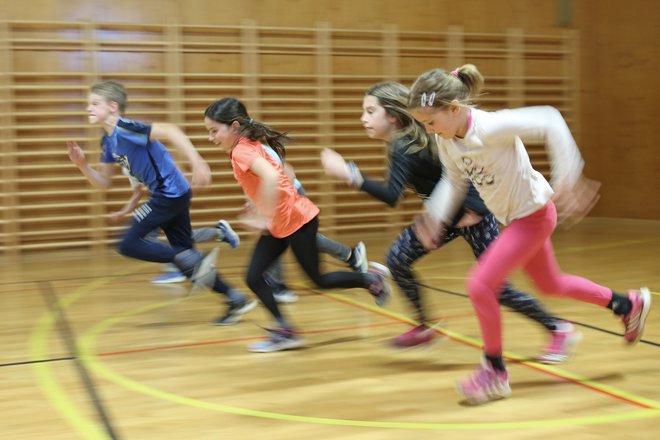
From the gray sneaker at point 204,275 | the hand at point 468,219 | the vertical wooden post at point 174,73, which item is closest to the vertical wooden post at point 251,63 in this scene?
the vertical wooden post at point 174,73

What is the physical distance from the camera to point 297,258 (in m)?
3.31

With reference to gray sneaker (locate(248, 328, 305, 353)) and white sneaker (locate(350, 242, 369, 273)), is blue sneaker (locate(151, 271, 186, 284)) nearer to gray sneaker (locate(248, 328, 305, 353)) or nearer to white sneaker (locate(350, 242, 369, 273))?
white sneaker (locate(350, 242, 369, 273))

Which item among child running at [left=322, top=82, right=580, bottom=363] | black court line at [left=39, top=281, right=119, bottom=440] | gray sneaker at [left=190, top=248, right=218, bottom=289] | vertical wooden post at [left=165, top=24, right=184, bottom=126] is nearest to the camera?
black court line at [left=39, top=281, right=119, bottom=440]

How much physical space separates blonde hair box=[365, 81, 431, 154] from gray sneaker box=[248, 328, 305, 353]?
1.07 meters

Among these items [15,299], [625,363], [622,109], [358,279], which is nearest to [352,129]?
[622,109]

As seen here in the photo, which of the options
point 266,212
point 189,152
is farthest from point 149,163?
point 266,212

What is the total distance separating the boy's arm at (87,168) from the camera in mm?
4059

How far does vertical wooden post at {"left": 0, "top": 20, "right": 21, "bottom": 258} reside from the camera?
6.96m

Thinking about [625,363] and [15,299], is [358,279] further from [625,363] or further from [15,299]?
[15,299]

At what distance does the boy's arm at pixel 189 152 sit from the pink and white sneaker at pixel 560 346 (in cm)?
188

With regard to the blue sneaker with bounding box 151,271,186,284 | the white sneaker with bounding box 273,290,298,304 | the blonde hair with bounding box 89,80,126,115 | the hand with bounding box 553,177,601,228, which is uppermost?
the blonde hair with bounding box 89,80,126,115

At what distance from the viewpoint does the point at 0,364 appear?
322cm

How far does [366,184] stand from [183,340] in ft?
4.58

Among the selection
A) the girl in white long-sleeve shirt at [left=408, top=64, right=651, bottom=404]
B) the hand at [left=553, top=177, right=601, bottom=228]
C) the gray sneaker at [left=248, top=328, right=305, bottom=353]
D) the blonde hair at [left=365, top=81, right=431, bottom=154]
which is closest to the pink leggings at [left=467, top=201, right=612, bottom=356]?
the girl in white long-sleeve shirt at [left=408, top=64, right=651, bottom=404]
